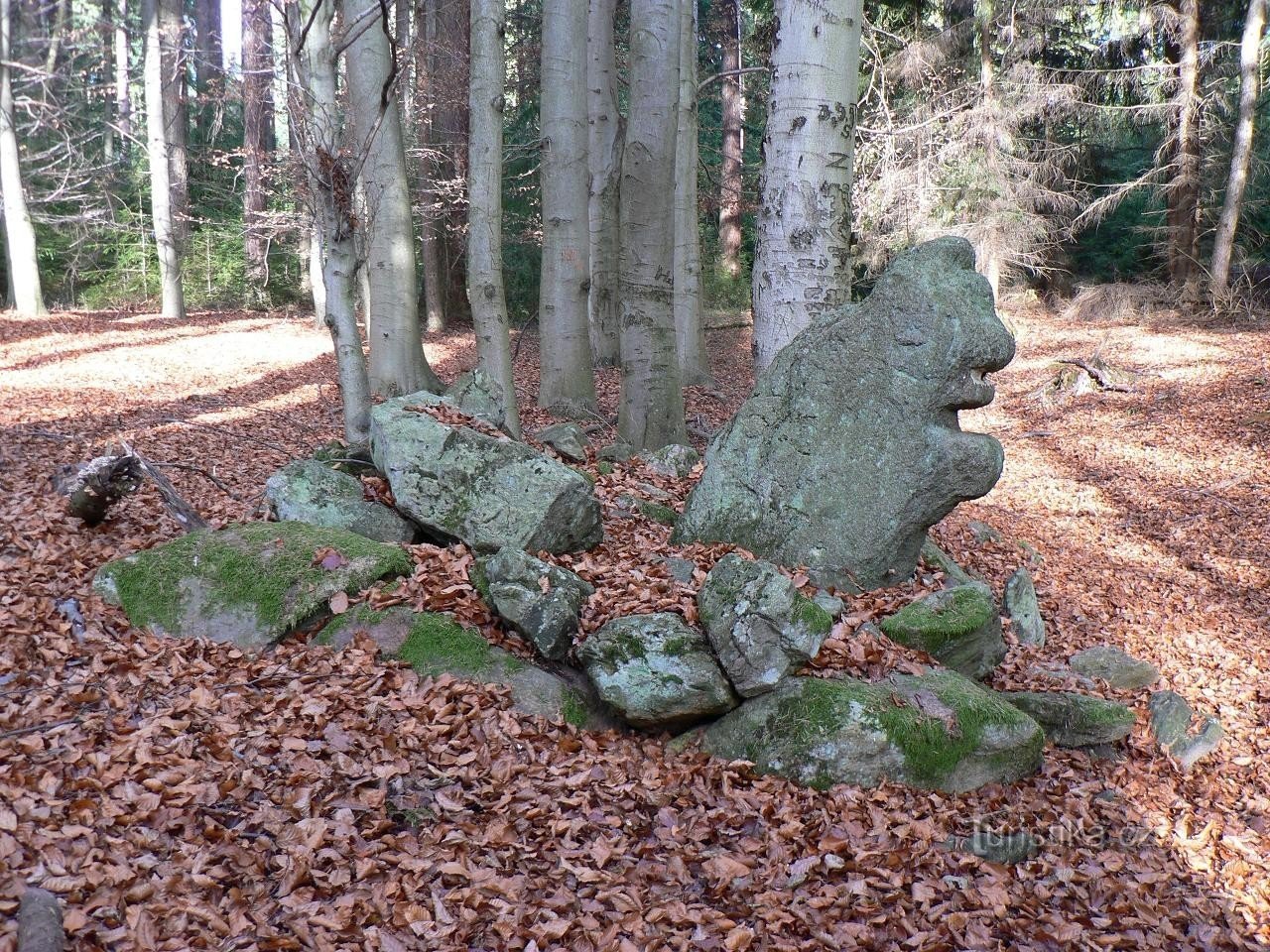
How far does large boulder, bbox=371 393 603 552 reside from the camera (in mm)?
5840

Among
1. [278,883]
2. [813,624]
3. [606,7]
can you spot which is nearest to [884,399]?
[813,624]

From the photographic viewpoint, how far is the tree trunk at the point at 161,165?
69.5ft

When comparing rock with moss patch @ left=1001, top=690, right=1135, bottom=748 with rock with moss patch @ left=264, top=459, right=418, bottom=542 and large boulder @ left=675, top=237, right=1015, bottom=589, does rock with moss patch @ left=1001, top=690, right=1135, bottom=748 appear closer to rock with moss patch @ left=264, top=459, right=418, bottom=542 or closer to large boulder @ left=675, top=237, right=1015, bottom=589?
large boulder @ left=675, top=237, right=1015, bottom=589

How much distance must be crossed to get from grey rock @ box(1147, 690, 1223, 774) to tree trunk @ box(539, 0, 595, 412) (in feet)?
24.2

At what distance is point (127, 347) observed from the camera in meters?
17.4

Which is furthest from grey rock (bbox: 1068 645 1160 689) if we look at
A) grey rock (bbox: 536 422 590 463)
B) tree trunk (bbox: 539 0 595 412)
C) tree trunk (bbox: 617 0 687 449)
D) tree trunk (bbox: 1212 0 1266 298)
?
tree trunk (bbox: 1212 0 1266 298)

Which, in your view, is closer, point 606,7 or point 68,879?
point 68,879

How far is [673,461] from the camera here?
853cm

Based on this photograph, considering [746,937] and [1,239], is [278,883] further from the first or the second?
[1,239]

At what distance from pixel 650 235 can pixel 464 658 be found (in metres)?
5.16

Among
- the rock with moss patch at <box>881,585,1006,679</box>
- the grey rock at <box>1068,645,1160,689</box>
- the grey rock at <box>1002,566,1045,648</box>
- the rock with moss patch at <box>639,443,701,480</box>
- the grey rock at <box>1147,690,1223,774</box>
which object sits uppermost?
the rock with moss patch at <box>639,443,701,480</box>

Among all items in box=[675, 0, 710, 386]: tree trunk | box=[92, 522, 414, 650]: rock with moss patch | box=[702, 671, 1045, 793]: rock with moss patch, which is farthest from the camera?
box=[675, 0, 710, 386]: tree trunk

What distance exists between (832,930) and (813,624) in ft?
4.98

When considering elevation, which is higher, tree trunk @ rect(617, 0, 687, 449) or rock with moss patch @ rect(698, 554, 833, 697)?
tree trunk @ rect(617, 0, 687, 449)
